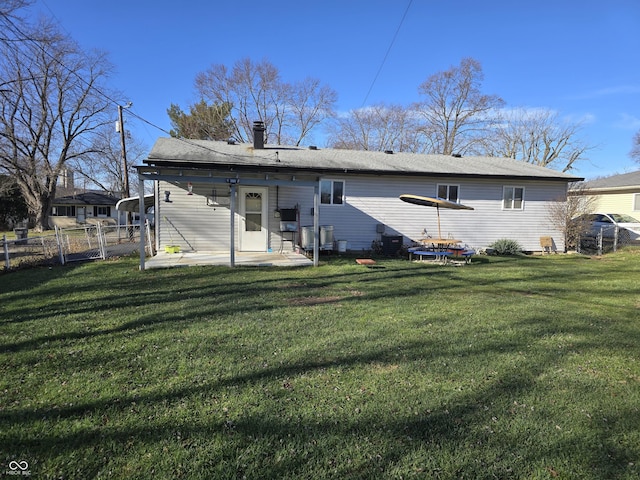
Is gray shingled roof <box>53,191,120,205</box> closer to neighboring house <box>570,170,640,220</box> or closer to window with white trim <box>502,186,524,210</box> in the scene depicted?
window with white trim <box>502,186,524,210</box>

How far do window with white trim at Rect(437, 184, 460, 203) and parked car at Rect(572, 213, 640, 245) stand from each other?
4.70 metres

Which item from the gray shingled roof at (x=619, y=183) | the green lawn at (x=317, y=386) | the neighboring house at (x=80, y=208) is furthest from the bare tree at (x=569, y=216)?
the neighboring house at (x=80, y=208)

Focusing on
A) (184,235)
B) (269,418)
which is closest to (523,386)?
(269,418)

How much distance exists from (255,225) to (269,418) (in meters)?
9.29

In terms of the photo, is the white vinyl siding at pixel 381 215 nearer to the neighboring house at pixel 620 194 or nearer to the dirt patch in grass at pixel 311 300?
the dirt patch in grass at pixel 311 300

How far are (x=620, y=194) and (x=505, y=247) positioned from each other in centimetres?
1456

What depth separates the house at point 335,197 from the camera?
1116cm

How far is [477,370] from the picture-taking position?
11.3ft

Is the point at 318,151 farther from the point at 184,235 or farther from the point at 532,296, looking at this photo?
the point at 532,296

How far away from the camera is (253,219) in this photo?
38.0ft

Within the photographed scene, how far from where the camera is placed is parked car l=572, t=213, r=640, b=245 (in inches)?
546

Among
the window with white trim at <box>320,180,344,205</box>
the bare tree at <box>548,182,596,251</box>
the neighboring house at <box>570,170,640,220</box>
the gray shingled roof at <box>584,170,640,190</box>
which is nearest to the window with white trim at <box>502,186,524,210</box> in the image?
the bare tree at <box>548,182,596,251</box>

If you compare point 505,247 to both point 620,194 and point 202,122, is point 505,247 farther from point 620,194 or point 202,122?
point 202,122

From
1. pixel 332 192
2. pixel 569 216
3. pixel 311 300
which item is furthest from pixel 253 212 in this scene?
pixel 569 216
